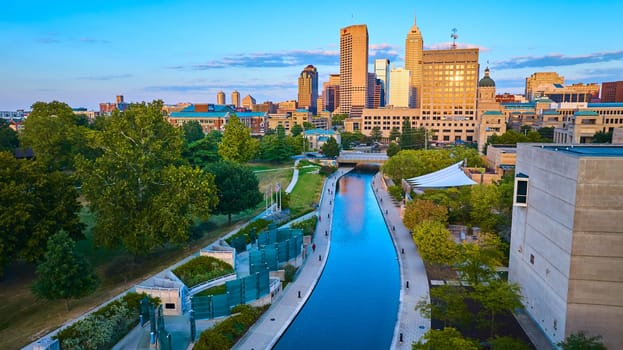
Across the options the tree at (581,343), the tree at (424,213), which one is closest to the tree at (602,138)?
the tree at (424,213)

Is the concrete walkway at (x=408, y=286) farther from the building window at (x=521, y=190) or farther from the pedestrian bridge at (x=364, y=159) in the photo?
the pedestrian bridge at (x=364, y=159)

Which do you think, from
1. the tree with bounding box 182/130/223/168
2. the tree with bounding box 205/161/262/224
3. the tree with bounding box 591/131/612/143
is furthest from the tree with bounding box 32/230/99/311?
the tree with bounding box 591/131/612/143

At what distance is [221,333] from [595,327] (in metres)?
16.3

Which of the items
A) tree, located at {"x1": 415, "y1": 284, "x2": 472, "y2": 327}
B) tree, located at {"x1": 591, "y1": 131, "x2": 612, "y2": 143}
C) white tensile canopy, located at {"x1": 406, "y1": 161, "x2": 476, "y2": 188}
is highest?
tree, located at {"x1": 591, "y1": 131, "x2": 612, "y2": 143}

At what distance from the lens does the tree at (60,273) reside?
21672 millimetres

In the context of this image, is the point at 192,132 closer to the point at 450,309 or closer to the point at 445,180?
the point at 445,180

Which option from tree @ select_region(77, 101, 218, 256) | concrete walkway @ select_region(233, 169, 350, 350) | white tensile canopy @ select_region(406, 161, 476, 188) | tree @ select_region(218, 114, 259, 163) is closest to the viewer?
concrete walkway @ select_region(233, 169, 350, 350)

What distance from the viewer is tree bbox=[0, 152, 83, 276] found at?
25.8 metres

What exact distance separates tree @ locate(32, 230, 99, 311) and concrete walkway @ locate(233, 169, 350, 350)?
9253 millimetres

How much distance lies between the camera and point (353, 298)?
87.6 feet

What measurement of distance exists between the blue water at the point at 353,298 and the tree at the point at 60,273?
36.2ft

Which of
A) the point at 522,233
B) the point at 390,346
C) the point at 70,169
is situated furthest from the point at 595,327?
the point at 70,169

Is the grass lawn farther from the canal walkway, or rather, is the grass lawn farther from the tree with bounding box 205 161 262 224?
the canal walkway

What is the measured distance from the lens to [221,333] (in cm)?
1988
